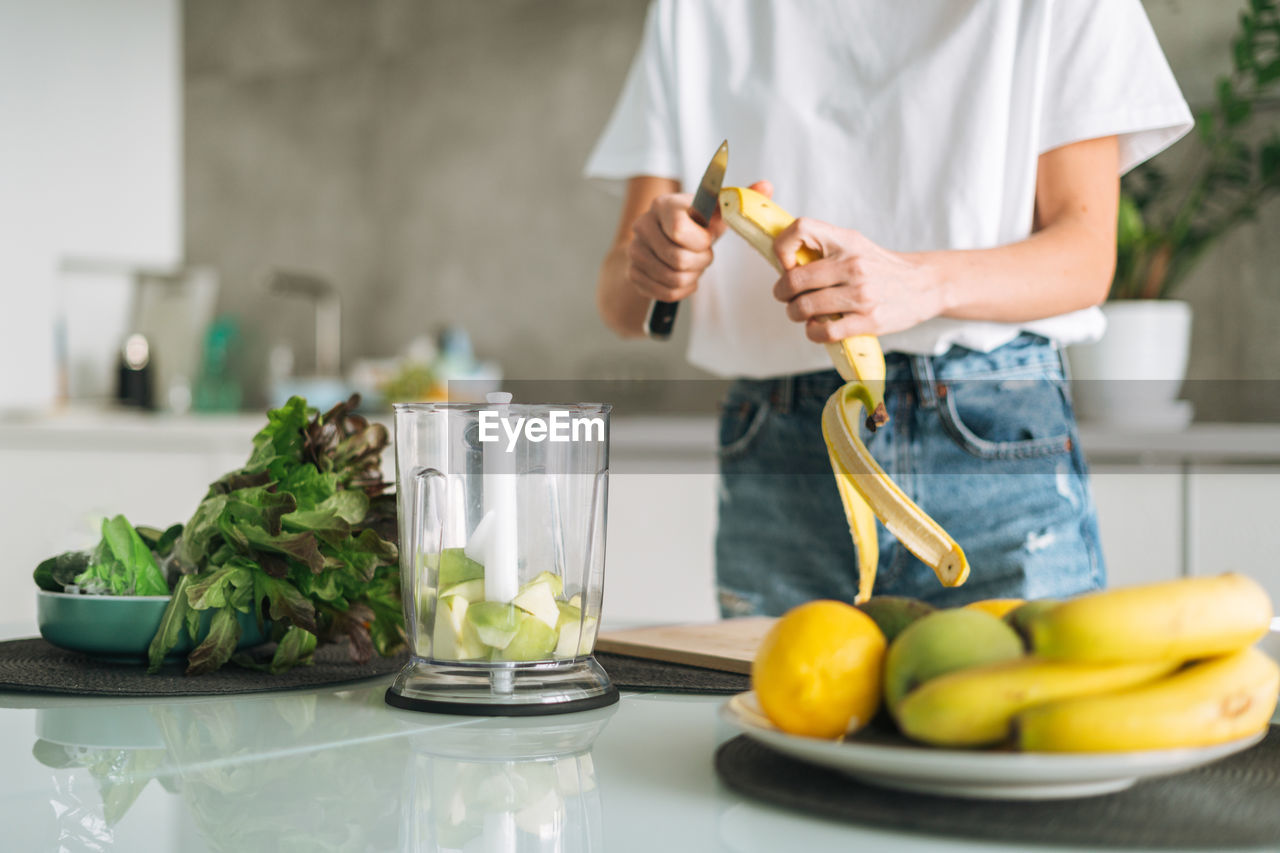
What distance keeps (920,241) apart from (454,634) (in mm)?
720

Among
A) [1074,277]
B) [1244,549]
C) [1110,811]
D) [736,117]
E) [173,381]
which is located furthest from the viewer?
[173,381]

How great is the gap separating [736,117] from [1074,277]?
402mm

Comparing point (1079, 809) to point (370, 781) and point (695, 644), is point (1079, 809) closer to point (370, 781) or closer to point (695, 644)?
point (370, 781)

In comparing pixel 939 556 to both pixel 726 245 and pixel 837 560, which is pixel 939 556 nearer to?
pixel 837 560

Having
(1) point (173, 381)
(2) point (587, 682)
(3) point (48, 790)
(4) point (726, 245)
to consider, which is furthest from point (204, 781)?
(1) point (173, 381)

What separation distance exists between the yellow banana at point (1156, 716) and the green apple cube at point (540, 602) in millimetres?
315

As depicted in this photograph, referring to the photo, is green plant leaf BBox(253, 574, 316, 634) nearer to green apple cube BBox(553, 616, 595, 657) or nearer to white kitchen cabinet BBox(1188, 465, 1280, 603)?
green apple cube BBox(553, 616, 595, 657)

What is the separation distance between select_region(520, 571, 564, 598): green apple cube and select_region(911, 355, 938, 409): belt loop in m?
0.58

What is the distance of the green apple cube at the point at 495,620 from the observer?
27.7 inches

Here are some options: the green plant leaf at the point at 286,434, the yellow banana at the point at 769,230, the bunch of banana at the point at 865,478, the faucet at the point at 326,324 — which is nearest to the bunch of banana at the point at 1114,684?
the bunch of banana at the point at 865,478

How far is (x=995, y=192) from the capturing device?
1.22 m

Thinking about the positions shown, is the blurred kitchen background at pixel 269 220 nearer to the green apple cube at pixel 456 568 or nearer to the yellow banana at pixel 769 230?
the yellow banana at pixel 769 230

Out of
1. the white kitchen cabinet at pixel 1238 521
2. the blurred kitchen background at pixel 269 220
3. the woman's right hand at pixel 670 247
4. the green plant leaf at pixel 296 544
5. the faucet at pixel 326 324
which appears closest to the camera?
the green plant leaf at pixel 296 544

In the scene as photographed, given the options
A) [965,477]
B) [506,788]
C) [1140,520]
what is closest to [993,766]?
[506,788]
